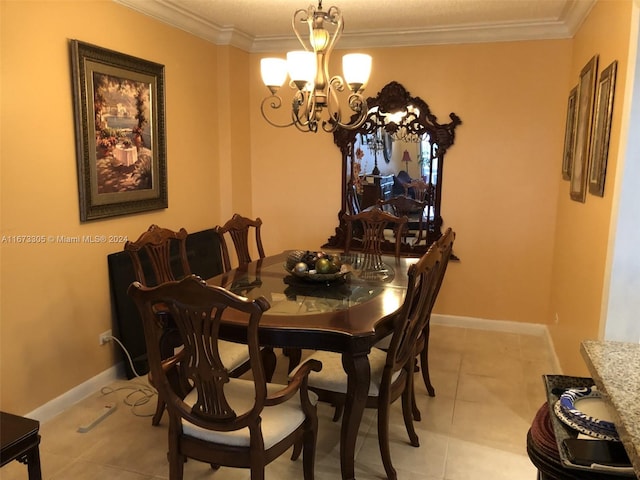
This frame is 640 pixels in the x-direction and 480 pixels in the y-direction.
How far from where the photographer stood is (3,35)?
2381mm

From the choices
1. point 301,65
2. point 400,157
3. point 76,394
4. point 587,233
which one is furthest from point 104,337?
point 587,233

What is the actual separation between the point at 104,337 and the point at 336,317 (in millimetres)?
1777

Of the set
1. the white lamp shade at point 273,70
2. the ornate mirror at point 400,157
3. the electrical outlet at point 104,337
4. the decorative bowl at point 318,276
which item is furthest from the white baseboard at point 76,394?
the ornate mirror at point 400,157

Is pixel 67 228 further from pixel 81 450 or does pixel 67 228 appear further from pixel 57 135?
pixel 81 450

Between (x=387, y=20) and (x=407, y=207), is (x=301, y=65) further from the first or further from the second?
(x=407, y=207)

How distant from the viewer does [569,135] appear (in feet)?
11.6

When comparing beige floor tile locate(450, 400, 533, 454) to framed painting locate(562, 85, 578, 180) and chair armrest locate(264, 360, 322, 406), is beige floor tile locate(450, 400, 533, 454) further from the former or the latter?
framed painting locate(562, 85, 578, 180)

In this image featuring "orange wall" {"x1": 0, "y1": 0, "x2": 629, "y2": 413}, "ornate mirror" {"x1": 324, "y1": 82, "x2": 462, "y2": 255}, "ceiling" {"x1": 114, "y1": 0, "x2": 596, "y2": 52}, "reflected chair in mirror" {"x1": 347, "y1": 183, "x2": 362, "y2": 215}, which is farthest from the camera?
"reflected chair in mirror" {"x1": 347, "y1": 183, "x2": 362, "y2": 215}

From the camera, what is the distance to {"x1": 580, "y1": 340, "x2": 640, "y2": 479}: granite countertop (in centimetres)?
100

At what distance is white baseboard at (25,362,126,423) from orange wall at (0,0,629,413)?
42mm

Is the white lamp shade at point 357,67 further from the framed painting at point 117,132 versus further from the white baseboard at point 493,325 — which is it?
the white baseboard at point 493,325

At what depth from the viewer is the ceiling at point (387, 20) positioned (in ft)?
11.1

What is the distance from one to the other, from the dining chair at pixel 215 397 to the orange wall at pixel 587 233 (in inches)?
59.0

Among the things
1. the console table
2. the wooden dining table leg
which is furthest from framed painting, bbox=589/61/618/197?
the console table
